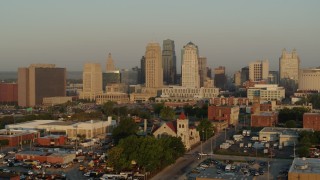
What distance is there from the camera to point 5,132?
33906mm

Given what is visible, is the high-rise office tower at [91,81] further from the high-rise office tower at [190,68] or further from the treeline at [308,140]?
the treeline at [308,140]

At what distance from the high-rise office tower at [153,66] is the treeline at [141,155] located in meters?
65.5

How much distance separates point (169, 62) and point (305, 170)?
314ft

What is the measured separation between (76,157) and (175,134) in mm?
6065

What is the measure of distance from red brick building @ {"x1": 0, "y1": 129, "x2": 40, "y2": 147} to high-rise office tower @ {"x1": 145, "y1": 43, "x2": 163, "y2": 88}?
185 ft

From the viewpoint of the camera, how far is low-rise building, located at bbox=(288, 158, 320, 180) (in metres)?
19.0

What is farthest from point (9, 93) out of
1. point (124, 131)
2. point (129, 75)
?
point (129, 75)

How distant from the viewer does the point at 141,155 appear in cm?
2283

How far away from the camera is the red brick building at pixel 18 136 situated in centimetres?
3184

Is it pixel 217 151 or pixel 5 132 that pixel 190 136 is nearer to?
pixel 217 151

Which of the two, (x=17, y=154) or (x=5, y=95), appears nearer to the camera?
(x=17, y=154)

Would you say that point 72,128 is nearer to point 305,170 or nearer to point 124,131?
Result: point 124,131

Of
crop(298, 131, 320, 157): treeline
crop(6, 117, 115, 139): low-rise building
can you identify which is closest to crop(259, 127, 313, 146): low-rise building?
crop(298, 131, 320, 157): treeline

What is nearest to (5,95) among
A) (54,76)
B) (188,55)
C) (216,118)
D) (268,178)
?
(54,76)
